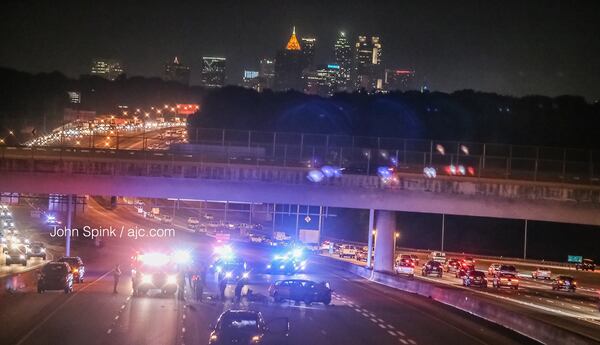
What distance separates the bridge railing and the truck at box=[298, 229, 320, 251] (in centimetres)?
2777

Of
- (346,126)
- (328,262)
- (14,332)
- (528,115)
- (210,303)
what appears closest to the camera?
(14,332)

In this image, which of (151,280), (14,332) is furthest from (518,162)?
(14,332)

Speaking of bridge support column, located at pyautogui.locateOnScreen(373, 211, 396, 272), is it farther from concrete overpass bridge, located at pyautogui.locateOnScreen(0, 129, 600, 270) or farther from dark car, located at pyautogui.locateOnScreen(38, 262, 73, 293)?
dark car, located at pyautogui.locateOnScreen(38, 262, 73, 293)

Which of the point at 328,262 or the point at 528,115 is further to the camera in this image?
the point at 528,115

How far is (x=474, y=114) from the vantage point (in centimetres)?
15050

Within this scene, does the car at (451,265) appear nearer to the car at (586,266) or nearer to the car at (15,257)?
the car at (586,266)

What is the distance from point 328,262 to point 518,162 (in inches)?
1037

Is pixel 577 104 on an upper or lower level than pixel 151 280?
upper

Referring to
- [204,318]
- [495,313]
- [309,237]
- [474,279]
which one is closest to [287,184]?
[474,279]

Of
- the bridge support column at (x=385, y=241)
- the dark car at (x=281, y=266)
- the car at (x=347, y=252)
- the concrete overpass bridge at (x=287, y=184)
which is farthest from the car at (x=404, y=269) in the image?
the car at (x=347, y=252)


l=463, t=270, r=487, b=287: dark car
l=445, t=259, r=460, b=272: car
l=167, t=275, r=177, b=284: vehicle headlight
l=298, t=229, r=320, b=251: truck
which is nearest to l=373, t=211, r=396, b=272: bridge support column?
l=463, t=270, r=487, b=287: dark car

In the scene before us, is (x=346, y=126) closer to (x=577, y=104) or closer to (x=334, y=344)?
(x=577, y=104)

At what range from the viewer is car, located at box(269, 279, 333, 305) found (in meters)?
38.6

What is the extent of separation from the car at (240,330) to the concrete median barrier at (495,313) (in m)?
10.2
